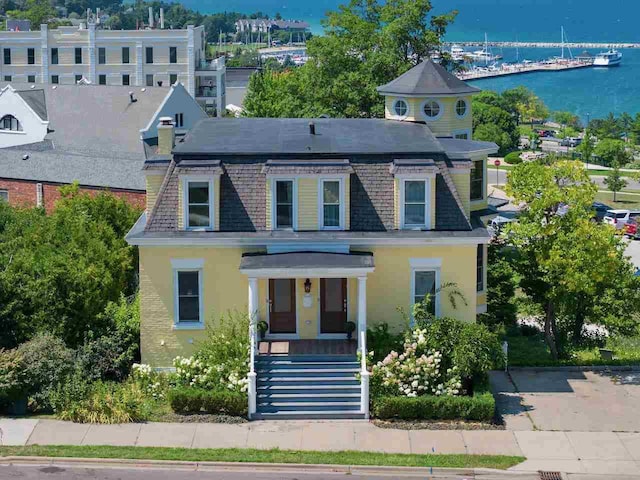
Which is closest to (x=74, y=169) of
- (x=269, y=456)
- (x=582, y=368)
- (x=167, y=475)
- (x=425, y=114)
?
(x=425, y=114)

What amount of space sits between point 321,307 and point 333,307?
1.06 ft

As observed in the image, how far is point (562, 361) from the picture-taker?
106ft

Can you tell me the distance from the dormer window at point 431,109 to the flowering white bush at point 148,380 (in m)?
13.5

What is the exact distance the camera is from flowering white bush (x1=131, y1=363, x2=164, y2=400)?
28.5m

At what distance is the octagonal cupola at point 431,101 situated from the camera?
3712 cm

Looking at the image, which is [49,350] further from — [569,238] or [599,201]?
[599,201]

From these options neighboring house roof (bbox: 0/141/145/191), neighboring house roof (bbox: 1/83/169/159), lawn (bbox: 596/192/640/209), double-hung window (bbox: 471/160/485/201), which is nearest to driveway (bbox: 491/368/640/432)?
double-hung window (bbox: 471/160/485/201)

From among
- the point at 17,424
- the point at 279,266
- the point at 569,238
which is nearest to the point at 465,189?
the point at 569,238

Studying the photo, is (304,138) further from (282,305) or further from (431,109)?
(431,109)

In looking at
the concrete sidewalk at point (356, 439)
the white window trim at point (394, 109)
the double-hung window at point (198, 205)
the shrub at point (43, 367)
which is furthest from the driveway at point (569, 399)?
the shrub at point (43, 367)

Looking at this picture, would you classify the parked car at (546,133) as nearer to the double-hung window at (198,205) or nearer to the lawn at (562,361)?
the lawn at (562,361)

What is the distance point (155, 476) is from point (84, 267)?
9835mm

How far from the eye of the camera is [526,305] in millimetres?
35219

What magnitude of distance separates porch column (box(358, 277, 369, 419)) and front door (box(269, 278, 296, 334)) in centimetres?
212
